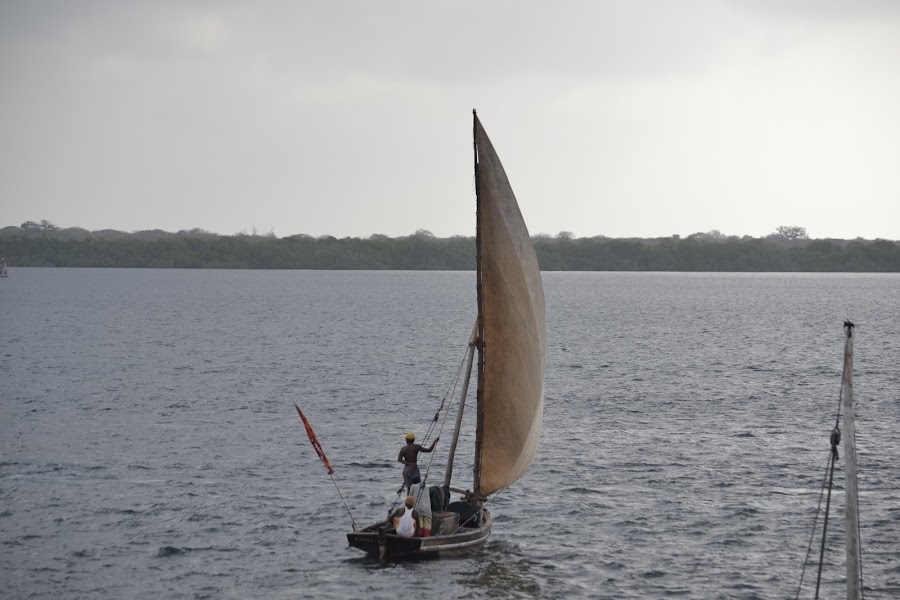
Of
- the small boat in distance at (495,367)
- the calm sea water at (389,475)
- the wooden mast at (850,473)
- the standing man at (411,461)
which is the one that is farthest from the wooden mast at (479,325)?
the wooden mast at (850,473)

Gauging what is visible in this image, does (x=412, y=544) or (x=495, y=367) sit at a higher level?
(x=495, y=367)

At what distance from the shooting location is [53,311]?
160m

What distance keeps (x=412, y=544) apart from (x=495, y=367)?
18.9 feet

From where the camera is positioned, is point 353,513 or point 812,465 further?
point 812,465

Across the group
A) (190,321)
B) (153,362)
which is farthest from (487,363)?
(190,321)

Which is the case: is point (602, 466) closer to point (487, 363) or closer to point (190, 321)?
point (487, 363)

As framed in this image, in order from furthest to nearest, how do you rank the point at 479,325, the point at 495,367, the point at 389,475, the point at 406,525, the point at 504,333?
the point at 389,475
the point at 495,367
the point at 504,333
the point at 479,325
the point at 406,525

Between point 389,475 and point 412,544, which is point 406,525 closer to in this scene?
point 412,544

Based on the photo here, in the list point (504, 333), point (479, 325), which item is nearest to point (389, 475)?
point (504, 333)

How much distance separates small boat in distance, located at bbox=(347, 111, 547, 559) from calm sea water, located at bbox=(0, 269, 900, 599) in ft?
3.37

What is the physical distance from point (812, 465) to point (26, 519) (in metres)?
32.1

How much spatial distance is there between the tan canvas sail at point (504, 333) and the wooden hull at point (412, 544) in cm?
206

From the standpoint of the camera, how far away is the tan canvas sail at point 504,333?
1211 inches

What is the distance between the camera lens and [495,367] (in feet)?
103
